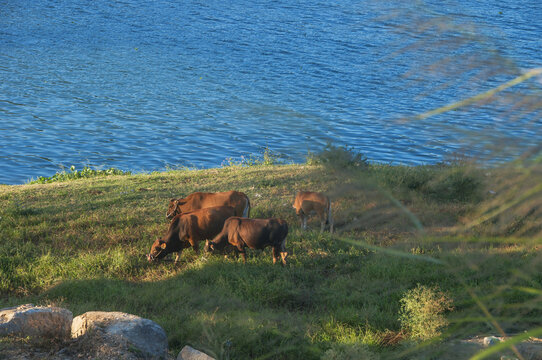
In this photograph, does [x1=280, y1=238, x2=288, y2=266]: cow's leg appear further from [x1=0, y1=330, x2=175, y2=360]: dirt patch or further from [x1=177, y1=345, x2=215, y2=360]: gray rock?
[x1=0, y1=330, x2=175, y2=360]: dirt patch

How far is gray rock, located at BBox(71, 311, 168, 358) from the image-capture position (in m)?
5.30

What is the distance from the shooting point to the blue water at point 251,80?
1.33m

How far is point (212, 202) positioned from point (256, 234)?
1.77 metres

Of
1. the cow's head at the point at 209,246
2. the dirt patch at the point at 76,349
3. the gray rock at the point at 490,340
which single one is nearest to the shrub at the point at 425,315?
the gray rock at the point at 490,340

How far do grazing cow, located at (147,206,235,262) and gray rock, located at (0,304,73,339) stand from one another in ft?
9.15

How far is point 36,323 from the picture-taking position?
541 centimetres

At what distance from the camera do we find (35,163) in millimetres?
18641

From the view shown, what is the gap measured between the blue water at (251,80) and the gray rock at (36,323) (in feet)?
9.52

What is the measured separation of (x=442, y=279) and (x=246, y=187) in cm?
562

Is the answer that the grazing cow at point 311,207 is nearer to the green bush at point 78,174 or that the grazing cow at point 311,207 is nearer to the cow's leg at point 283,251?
the cow's leg at point 283,251

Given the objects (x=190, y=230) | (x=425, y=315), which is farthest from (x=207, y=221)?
(x=425, y=315)

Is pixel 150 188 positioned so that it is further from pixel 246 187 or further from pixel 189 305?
pixel 189 305

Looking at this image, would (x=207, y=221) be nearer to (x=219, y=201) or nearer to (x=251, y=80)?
(x=219, y=201)

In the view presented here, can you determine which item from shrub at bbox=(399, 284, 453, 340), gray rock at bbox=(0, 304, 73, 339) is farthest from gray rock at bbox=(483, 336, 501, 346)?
gray rock at bbox=(0, 304, 73, 339)
